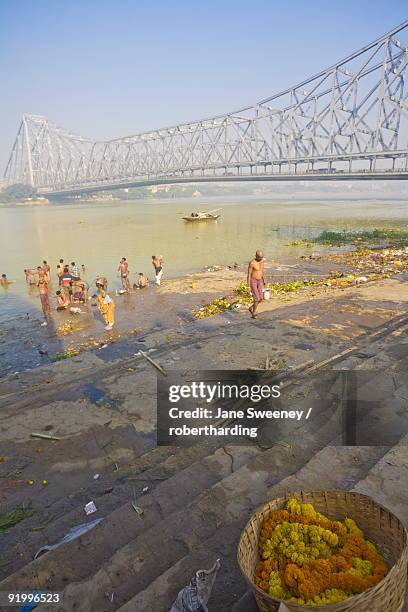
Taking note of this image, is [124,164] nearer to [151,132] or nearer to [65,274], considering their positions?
[151,132]

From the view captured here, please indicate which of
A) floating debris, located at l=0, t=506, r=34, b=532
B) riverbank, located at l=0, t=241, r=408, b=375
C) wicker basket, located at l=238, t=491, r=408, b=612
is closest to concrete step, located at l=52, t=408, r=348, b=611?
wicker basket, located at l=238, t=491, r=408, b=612

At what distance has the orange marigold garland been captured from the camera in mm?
2164

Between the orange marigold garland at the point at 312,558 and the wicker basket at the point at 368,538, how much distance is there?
69 mm

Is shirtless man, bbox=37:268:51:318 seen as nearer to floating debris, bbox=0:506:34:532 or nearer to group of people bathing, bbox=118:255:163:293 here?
group of people bathing, bbox=118:255:163:293

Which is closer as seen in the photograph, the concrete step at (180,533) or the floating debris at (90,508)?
the concrete step at (180,533)

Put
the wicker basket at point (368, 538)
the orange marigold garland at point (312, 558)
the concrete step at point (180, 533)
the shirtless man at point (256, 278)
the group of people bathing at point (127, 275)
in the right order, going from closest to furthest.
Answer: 1. the wicker basket at point (368, 538)
2. the orange marigold garland at point (312, 558)
3. the concrete step at point (180, 533)
4. the shirtless man at point (256, 278)
5. the group of people bathing at point (127, 275)

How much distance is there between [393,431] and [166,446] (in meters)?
2.29

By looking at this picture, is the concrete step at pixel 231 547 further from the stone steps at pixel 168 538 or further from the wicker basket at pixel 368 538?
the wicker basket at pixel 368 538

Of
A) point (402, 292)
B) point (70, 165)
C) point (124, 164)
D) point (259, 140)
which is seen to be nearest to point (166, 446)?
point (402, 292)

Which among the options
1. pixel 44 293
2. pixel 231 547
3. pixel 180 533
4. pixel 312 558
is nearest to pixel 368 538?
pixel 312 558

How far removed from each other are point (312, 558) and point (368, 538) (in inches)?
21.7

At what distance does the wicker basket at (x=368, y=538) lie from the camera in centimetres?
201

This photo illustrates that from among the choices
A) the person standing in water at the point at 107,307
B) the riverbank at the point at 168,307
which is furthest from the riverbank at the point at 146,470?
the person standing in water at the point at 107,307

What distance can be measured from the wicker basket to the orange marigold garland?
0.07 metres
